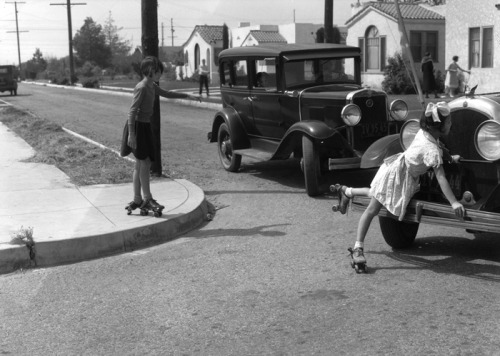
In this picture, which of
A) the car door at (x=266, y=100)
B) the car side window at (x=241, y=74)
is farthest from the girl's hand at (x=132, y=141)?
the car side window at (x=241, y=74)

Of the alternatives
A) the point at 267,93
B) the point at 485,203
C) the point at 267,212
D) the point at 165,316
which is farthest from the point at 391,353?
the point at 267,93

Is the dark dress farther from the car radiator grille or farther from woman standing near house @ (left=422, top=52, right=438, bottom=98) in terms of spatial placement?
the car radiator grille

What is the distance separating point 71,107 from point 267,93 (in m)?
19.6

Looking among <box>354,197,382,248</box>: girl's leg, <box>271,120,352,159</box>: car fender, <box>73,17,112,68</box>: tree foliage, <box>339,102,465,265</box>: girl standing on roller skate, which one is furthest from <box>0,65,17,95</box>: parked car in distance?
<box>73,17,112,68</box>: tree foliage

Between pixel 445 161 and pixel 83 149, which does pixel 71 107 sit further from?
pixel 445 161

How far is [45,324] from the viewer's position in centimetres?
516

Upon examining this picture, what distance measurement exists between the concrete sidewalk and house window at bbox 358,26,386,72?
90.0ft

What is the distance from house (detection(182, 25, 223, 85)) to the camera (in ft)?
198

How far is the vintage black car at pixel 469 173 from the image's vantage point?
593cm

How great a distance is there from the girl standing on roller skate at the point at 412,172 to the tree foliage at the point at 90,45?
303 feet

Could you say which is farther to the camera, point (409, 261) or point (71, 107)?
point (71, 107)

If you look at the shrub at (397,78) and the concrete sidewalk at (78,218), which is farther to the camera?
the shrub at (397,78)

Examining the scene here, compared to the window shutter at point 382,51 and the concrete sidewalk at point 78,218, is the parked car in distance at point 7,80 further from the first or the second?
the concrete sidewalk at point 78,218

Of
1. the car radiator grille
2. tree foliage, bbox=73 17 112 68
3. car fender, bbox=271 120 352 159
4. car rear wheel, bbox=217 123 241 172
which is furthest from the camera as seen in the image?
tree foliage, bbox=73 17 112 68
